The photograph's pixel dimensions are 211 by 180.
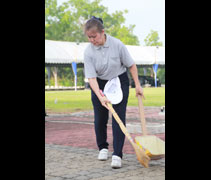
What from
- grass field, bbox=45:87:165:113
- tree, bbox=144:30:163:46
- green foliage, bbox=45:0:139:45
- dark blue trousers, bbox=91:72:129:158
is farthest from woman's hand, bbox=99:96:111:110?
tree, bbox=144:30:163:46

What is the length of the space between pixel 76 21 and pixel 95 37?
203ft

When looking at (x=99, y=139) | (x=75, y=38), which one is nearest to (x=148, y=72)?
(x=75, y=38)

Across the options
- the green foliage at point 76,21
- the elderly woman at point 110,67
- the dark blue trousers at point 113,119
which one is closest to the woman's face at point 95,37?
A: the elderly woman at point 110,67

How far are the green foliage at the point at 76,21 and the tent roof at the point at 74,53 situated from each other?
14418 mm

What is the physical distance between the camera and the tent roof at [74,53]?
36547 millimetres

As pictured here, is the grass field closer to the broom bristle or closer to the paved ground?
the paved ground

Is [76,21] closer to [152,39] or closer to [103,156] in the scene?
[152,39]

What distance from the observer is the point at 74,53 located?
38.9 meters

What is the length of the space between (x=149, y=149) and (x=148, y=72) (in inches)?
2505

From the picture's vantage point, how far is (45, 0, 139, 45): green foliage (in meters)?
58.1

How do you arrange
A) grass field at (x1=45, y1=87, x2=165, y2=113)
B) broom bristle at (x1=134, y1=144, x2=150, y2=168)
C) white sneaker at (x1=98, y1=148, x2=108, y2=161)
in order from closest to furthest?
broom bristle at (x1=134, y1=144, x2=150, y2=168) < white sneaker at (x1=98, y1=148, x2=108, y2=161) < grass field at (x1=45, y1=87, x2=165, y2=113)

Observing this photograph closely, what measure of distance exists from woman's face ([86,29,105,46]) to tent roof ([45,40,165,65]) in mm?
30761

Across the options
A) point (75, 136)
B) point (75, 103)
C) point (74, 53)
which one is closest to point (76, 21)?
point (74, 53)

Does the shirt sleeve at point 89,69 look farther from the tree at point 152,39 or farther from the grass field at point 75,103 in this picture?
the tree at point 152,39
